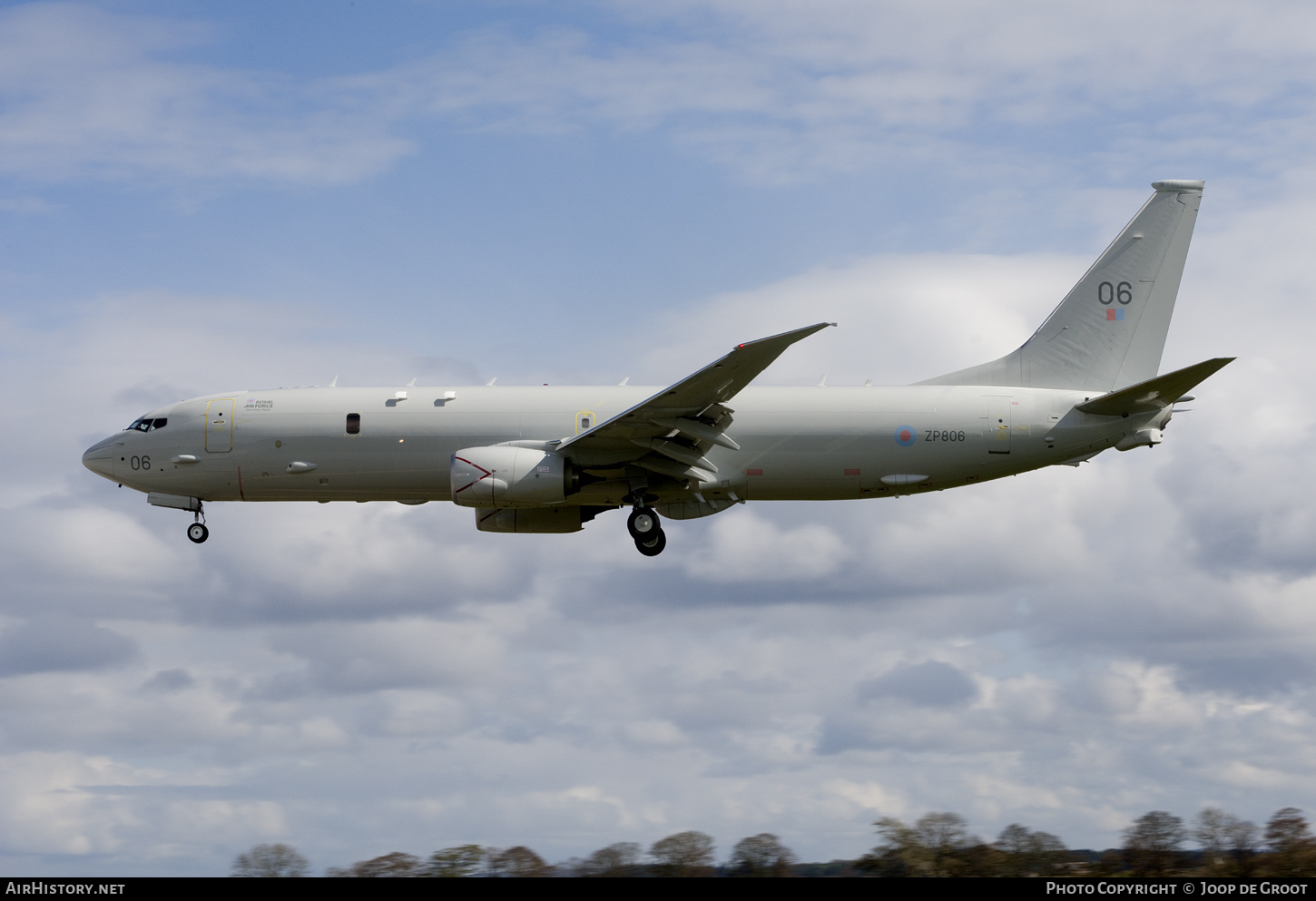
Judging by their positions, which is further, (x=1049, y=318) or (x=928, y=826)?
(x=1049, y=318)

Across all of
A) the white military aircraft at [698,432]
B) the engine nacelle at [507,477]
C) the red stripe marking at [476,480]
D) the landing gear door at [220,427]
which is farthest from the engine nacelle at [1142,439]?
the landing gear door at [220,427]

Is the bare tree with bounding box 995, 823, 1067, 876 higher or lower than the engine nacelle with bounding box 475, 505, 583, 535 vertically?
lower

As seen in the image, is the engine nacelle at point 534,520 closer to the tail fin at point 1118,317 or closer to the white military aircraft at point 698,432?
the white military aircraft at point 698,432

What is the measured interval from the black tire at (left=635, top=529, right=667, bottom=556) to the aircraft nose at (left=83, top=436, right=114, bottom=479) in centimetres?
1544

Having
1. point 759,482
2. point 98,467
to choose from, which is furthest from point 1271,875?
point 98,467

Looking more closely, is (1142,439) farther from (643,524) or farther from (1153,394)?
(643,524)

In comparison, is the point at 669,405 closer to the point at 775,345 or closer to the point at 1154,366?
the point at 775,345

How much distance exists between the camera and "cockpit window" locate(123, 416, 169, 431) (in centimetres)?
3894

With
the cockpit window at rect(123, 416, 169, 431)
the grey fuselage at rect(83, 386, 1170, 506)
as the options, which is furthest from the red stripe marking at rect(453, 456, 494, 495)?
the cockpit window at rect(123, 416, 169, 431)

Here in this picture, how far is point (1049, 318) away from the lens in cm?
3866

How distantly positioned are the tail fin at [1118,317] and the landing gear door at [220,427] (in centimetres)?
1973

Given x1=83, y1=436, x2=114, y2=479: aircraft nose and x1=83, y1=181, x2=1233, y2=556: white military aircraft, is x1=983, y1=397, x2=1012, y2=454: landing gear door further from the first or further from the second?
x1=83, y1=436, x2=114, y2=479: aircraft nose
